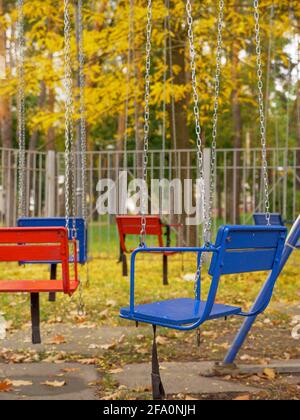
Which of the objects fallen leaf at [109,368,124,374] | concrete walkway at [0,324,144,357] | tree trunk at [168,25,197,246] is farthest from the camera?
tree trunk at [168,25,197,246]

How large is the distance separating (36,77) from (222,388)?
30.0ft

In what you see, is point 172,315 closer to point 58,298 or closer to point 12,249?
point 12,249

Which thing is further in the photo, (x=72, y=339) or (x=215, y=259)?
(x=72, y=339)

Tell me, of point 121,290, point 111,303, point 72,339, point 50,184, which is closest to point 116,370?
point 72,339

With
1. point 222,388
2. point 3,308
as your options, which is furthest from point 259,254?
point 3,308

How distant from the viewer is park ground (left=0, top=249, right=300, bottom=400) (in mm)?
4176

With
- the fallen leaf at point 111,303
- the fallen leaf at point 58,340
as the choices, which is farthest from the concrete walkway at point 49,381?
the fallen leaf at point 111,303

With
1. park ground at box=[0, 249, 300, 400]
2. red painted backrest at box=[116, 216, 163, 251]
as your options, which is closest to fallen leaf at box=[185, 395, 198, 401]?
park ground at box=[0, 249, 300, 400]

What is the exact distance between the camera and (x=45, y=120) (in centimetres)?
1247

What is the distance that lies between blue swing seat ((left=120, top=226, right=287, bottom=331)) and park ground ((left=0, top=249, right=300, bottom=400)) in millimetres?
543
